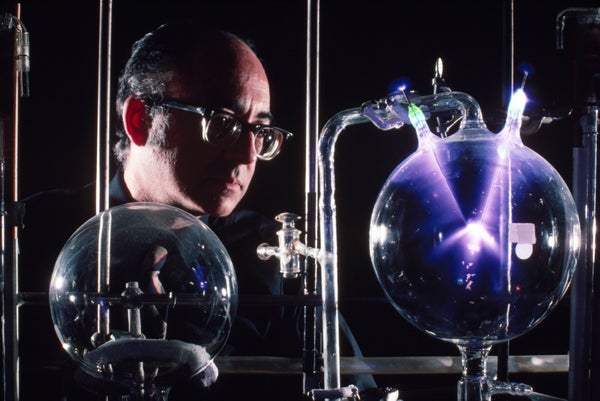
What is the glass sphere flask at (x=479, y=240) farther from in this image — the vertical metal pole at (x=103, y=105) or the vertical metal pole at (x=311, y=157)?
the vertical metal pole at (x=103, y=105)

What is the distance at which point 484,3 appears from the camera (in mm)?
2016

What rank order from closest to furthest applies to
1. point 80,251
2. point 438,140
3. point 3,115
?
1. point 438,140
2. point 80,251
3. point 3,115

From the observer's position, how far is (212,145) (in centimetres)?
182

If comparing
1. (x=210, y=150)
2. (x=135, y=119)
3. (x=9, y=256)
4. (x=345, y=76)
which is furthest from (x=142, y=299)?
(x=345, y=76)

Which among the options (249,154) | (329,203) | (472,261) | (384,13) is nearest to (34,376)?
(249,154)

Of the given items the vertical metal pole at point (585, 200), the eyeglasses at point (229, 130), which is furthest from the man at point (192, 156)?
the vertical metal pole at point (585, 200)

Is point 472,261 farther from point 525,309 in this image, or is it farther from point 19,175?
point 19,175

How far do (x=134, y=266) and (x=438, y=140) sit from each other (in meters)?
0.67

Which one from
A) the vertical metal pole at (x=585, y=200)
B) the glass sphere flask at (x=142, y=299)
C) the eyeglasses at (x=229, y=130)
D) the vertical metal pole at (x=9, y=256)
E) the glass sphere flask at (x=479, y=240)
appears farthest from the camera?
the eyeglasses at (x=229, y=130)

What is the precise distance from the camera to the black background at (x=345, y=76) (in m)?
1.91

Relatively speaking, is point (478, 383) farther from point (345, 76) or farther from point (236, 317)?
point (345, 76)

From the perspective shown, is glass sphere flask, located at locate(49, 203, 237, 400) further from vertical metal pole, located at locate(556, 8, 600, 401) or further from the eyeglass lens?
vertical metal pole, located at locate(556, 8, 600, 401)

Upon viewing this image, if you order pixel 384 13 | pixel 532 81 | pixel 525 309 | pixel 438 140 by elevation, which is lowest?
pixel 525 309

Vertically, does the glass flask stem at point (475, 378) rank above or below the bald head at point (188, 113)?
below
